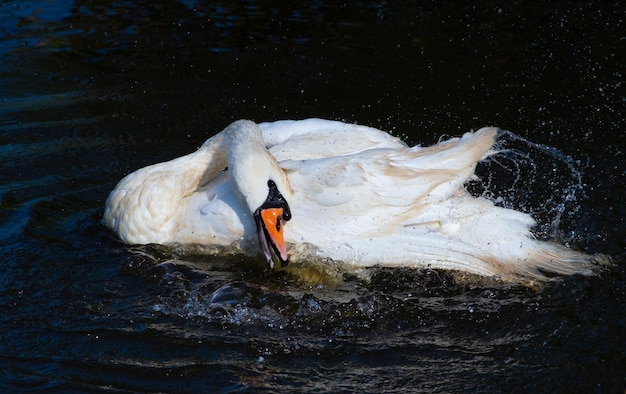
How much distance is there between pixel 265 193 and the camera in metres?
5.91

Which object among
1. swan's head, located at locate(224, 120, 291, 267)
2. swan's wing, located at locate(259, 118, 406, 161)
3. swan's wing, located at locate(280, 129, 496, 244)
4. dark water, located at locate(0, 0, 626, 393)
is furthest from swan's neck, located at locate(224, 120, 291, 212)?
dark water, located at locate(0, 0, 626, 393)

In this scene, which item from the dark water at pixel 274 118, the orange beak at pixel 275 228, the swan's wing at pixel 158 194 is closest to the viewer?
the dark water at pixel 274 118

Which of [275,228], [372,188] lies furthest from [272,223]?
[372,188]

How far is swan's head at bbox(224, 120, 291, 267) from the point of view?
5852 millimetres

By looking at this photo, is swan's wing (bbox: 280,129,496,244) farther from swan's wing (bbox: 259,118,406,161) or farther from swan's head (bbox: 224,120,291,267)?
swan's wing (bbox: 259,118,406,161)

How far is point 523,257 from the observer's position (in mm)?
6098

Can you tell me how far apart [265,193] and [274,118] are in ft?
10.1

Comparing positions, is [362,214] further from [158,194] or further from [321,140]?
[158,194]

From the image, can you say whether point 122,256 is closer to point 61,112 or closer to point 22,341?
point 22,341

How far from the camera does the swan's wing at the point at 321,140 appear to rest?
659cm

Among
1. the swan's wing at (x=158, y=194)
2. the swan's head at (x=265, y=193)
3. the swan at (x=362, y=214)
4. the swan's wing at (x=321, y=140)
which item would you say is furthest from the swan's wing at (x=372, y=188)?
the swan's wing at (x=158, y=194)

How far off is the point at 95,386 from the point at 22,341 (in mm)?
743

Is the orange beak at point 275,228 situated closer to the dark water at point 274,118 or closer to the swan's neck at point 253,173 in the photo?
the swan's neck at point 253,173

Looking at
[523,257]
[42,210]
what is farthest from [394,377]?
[42,210]
